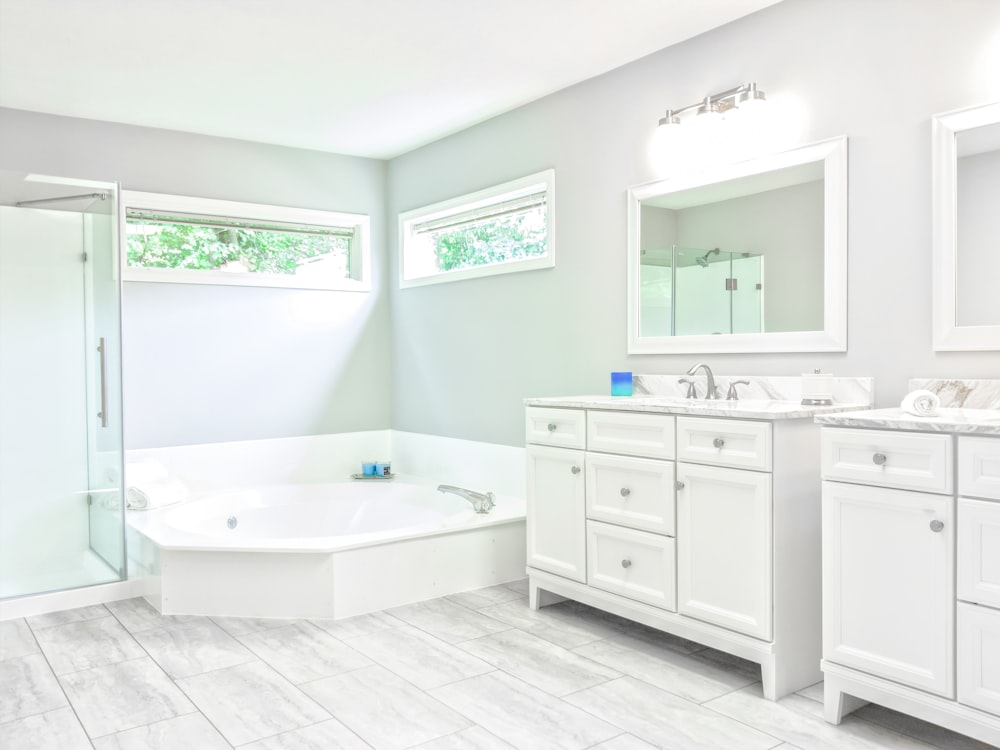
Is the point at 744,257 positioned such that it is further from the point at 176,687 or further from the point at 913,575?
the point at 176,687

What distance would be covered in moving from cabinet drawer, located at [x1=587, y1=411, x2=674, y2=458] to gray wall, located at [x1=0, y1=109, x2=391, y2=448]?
2411mm

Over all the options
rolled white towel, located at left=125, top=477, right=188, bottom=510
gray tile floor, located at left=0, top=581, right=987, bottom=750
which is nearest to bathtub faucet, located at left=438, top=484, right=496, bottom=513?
gray tile floor, located at left=0, top=581, right=987, bottom=750

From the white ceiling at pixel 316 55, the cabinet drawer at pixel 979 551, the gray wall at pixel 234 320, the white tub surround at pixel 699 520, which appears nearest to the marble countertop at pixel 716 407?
the white tub surround at pixel 699 520

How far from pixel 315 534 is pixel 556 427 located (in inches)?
71.6

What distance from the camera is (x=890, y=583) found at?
2.06 m

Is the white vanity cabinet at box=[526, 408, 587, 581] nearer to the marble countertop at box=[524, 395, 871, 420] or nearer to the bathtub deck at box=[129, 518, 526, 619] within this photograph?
the marble countertop at box=[524, 395, 871, 420]

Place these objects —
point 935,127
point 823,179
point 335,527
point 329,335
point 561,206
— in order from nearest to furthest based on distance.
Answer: point 935,127 < point 823,179 < point 561,206 < point 335,527 < point 329,335

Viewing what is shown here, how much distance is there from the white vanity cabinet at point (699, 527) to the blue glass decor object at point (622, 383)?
348 millimetres

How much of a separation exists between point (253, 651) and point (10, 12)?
2.43m

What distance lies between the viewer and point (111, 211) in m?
3.54

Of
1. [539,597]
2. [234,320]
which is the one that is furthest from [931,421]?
[234,320]

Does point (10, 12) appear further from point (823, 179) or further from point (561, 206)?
point (823, 179)

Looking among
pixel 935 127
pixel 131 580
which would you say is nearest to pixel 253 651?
pixel 131 580

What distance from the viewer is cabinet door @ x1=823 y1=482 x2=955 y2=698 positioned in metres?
1.95
